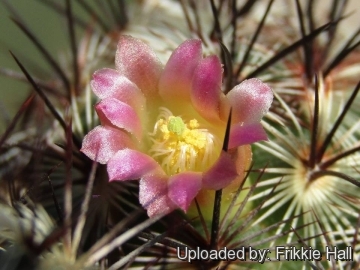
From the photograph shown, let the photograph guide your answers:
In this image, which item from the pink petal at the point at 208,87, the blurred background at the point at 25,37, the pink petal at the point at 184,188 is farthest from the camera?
the blurred background at the point at 25,37

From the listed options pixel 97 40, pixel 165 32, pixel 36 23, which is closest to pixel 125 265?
pixel 165 32

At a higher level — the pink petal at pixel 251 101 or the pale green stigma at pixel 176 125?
the pink petal at pixel 251 101

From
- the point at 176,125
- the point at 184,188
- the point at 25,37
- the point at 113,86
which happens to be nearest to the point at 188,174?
the point at 184,188

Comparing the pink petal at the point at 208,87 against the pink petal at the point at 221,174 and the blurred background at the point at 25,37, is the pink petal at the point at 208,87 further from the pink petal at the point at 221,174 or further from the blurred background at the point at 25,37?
the blurred background at the point at 25,37

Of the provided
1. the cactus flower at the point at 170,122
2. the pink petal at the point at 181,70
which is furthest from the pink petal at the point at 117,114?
the pink petal at the point at 181,70

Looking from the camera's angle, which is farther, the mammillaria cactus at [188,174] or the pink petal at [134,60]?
the pink petal at [134,60]

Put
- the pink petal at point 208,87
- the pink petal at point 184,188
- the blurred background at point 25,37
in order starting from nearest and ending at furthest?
the pink petal at point 184,188
the pink petal at point 208,87
the blurred background at point 25,37

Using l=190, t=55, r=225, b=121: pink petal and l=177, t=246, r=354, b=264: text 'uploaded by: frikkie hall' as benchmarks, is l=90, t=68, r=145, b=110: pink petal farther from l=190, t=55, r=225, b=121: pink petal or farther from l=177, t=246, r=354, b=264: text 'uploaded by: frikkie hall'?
l=177, t=246, r=354, b=264: text 'uploaded by: frikkie hall'

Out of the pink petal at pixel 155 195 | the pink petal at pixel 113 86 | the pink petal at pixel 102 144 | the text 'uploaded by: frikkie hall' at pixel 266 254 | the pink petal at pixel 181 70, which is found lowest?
the text 'uploaded by: frikkie hall' at pixel 266 254
